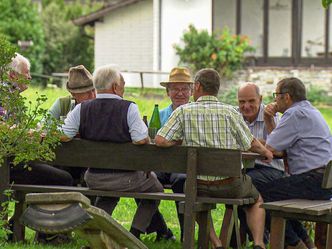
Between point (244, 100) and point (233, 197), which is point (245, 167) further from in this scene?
point (244, 100)

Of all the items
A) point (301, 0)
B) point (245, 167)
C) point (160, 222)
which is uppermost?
point (301, 0)

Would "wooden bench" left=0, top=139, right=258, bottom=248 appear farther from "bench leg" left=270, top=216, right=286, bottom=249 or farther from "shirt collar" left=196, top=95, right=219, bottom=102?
"shirt collar" left=196, top=95, right=219, bottom=102

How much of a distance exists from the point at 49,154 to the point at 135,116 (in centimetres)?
74

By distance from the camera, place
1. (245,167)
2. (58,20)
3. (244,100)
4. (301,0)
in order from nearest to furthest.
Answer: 1. (245,167)
2. (244,100)
3. (301,0)
4. (58,20)

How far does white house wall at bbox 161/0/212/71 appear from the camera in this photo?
3269 centimetres

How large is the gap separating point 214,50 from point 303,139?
22186mm

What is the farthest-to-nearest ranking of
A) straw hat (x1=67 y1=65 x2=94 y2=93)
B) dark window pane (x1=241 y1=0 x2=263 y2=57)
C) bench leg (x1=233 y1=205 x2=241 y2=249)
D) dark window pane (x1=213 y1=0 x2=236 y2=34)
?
dark window pane (x1=241 y1=0 x2=263 y2=57)
dark window pane (x1=213 y1=0 x2=236 y2=34)
straw hat (x1=67 y1=65 x2=94 y2=93)
bench leg (x1=233 y1=205 x2=241 y2=249)

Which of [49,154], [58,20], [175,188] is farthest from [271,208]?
[58,20]

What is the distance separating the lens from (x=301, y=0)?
3362 cm

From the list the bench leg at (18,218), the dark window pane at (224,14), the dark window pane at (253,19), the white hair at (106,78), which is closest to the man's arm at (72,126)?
the white hair at (106,78)

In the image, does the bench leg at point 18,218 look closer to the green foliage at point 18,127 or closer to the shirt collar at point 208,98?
the green foliage at point 18,127

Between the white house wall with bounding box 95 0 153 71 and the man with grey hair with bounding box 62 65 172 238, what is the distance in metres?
24.5

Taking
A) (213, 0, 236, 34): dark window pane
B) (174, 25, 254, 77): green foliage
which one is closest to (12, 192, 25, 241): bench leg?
(174, 25, 254, 77): green foliage

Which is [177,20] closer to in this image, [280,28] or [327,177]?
[280,28]
